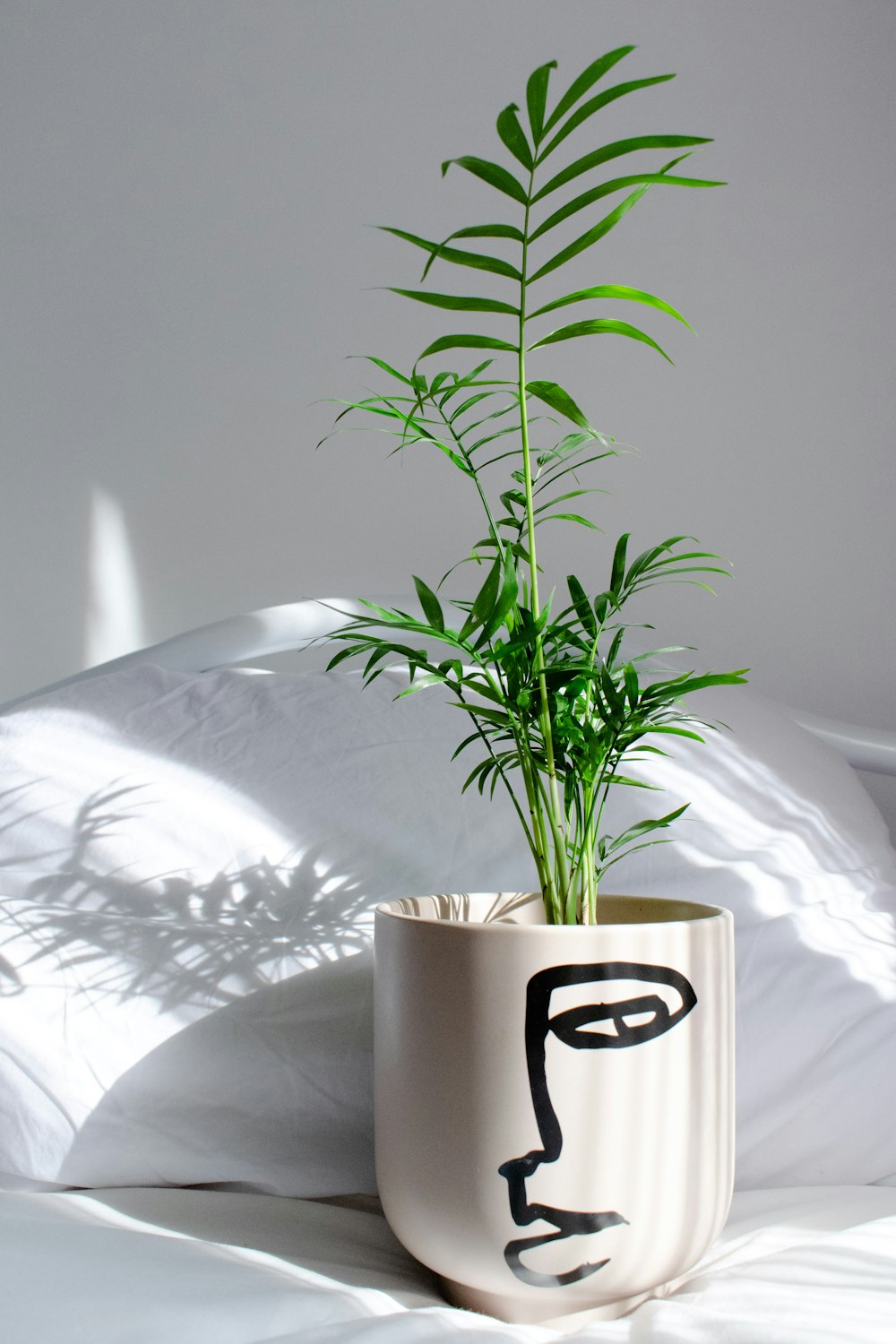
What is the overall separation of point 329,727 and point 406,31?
3.47 ft

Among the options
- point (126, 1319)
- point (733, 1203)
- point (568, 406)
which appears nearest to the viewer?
point (126, 1319)

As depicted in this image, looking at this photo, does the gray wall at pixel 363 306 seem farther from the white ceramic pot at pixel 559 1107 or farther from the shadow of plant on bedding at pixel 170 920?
the white ceramic pot at pixel 559 1107

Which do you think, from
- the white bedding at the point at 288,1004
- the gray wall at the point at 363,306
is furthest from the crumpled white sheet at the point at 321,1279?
the gray wall at the point at 363,306

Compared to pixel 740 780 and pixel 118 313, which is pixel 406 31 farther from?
pixel 740 780

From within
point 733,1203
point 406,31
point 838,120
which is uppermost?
point 406,31

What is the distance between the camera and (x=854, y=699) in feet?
4.45

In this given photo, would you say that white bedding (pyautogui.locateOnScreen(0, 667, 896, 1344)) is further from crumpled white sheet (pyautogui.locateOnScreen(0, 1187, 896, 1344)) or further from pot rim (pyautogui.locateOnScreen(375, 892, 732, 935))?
pot rim (pyautogui.locateOnScreen(375, 892, 732, 935))

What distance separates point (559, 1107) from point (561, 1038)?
1.4 inches

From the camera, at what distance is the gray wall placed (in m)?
1.36

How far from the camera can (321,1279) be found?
1.85 ft

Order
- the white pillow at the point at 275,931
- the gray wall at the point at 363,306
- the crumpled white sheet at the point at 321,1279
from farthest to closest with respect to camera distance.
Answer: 1. the gray wall at the point at 363,306
2. the white pillow at the point at 275,931
3. the crumpled white sheet at the point at 321,1279

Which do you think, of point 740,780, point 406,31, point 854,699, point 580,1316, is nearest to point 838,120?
point 406,31

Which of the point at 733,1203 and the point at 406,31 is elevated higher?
the point at 406,31

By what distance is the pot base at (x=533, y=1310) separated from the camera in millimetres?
548
